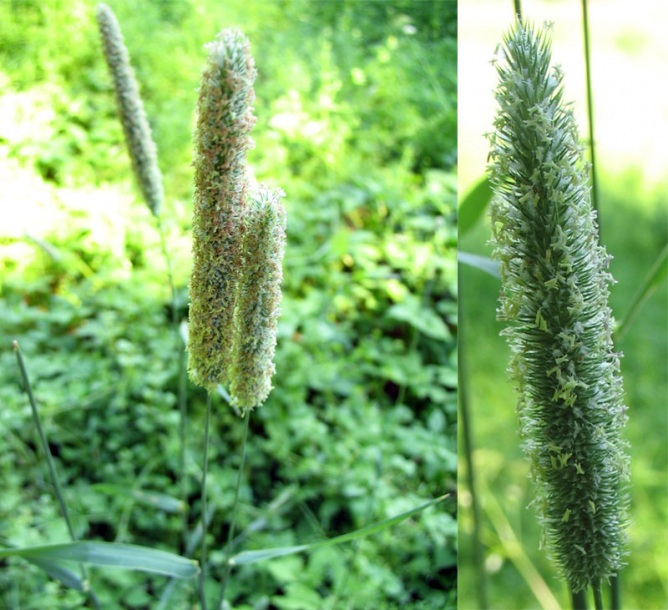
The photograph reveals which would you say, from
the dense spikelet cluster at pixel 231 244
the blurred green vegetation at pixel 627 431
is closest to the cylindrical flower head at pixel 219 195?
the dense spikelet cluster at pixel 231 244

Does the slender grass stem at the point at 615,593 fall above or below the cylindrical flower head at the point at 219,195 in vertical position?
below

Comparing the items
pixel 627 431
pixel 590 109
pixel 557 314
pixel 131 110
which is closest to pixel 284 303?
pixel 627 431

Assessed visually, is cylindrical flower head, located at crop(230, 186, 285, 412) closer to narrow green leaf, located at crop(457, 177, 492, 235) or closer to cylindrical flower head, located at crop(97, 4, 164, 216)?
narrow green leaf, located at crop(457, 177, 492, 235)

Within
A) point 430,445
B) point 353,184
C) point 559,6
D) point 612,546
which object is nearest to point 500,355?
point 430,445

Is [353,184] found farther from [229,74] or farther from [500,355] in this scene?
[229,74]

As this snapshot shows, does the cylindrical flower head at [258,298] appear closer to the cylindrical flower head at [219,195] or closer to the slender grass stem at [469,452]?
the cylindrical flower head at [219,195]

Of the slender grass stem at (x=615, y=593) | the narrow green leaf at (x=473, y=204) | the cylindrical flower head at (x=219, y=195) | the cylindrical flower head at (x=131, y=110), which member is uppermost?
the cylindrical flower head at (x=131, y=110)
